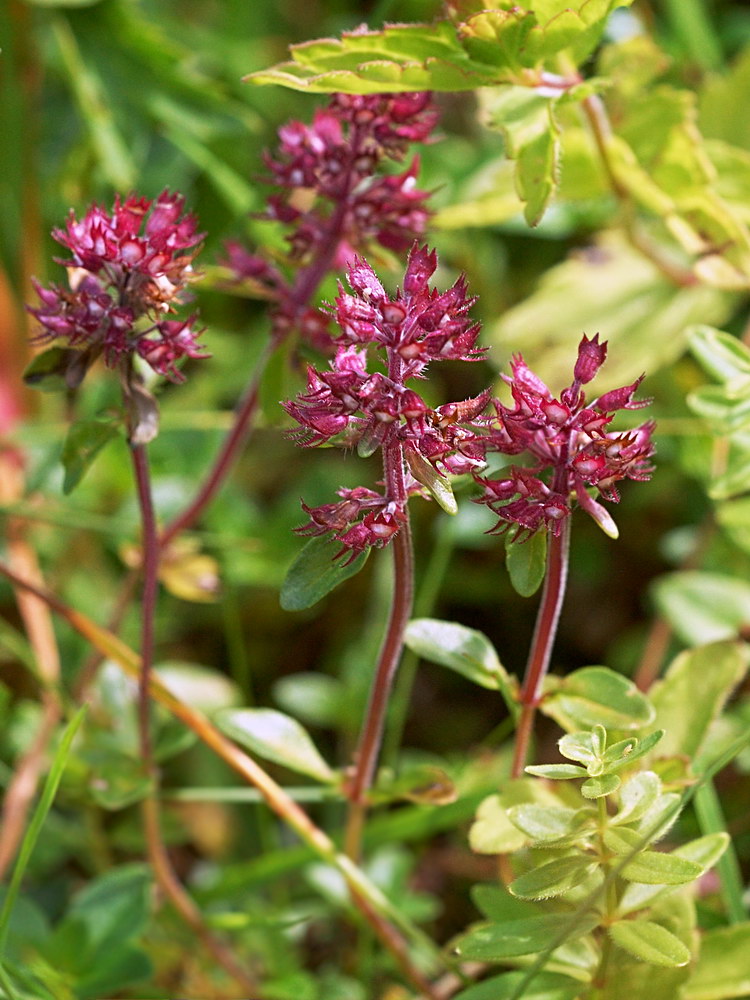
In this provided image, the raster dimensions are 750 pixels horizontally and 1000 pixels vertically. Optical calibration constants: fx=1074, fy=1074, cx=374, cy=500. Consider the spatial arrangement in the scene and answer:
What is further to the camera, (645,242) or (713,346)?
(645,242)

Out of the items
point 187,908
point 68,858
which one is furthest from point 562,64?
point 68,858

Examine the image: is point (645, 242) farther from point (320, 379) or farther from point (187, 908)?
point (187, 908)

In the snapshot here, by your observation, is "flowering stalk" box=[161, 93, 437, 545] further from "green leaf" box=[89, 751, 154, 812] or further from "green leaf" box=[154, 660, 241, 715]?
"green leaf" box=[154, 660, 241, 715]

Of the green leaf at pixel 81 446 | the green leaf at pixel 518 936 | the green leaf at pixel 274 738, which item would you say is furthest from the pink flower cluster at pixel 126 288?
the green leaf at pixel 518 936

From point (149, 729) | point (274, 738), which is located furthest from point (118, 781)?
point (274, 738)

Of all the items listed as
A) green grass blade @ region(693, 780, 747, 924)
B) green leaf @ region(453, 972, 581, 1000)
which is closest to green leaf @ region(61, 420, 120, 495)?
green leaf @ region(453, 972, 581, 1000)
